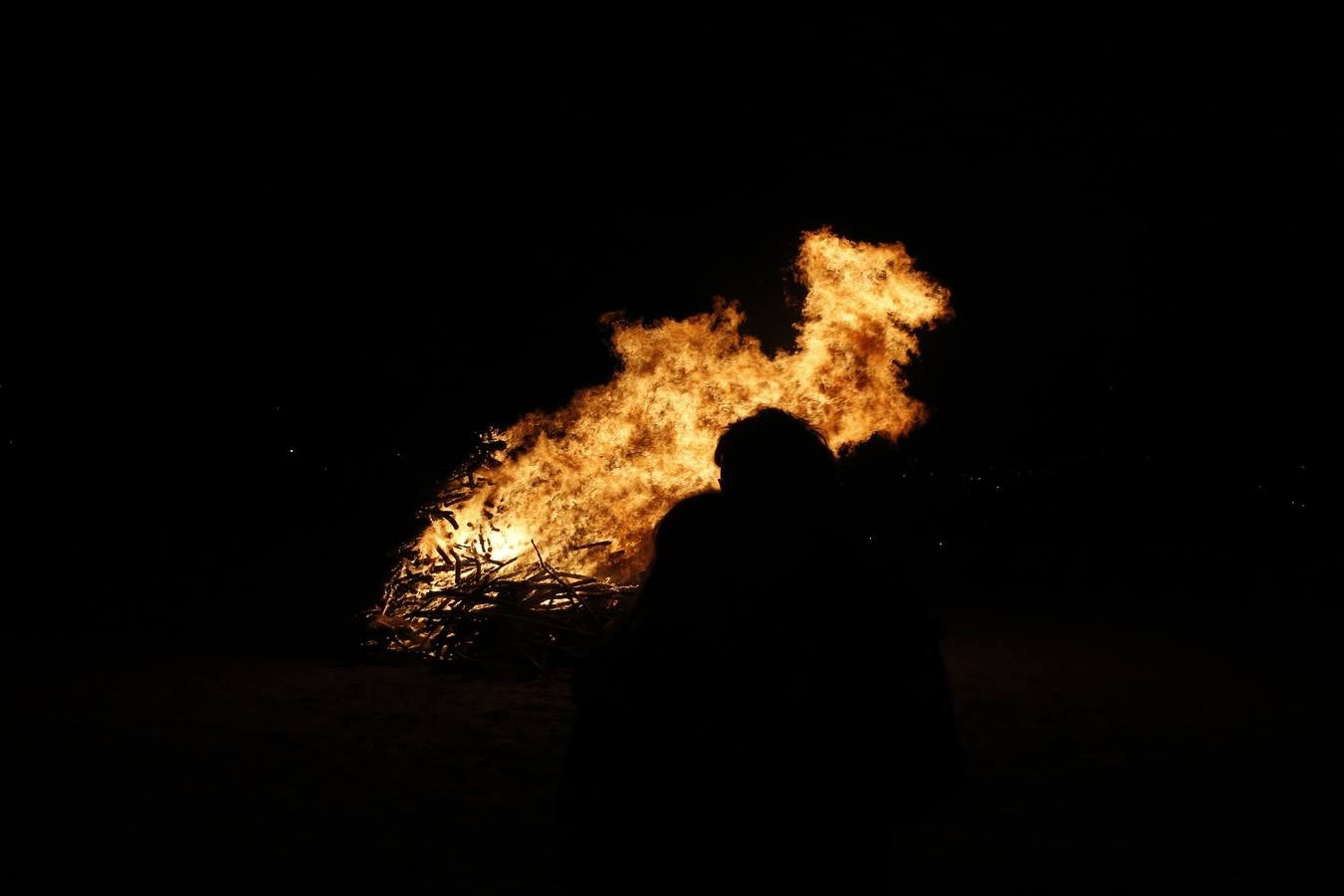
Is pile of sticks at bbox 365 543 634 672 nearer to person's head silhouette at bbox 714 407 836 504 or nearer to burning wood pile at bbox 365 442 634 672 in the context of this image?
burning wood pile at bbox 365 442 634 672

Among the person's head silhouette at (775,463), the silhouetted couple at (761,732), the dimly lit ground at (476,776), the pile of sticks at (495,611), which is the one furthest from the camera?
the pile of sticks at (495,611)

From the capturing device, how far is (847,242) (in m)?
9.70

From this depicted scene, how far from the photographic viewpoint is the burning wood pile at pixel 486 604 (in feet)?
29.2

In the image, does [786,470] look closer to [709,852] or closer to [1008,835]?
[709,852]

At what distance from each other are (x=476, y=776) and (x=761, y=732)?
13.5 ft

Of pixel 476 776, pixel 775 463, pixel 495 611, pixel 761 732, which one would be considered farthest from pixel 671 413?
pixel 761 732

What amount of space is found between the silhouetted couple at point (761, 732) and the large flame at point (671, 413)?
7.41 metres

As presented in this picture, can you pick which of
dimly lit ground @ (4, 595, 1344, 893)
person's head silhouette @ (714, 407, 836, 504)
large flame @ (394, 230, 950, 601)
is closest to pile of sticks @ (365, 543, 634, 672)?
large flame @ (394, 230, 950, 601)

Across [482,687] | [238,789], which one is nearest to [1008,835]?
[238,789]

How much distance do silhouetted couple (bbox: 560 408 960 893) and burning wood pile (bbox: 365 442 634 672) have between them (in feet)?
22.1

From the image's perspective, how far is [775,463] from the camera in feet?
6.77

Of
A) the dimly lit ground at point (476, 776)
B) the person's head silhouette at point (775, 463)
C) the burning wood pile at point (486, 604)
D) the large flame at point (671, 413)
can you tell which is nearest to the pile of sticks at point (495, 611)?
the burning wood pile at point (486, 604)

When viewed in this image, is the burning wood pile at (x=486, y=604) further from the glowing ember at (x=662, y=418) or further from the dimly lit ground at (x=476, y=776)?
the dimly lit ground at (x=476, y=776)

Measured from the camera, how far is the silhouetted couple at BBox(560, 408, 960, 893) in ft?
6.16
